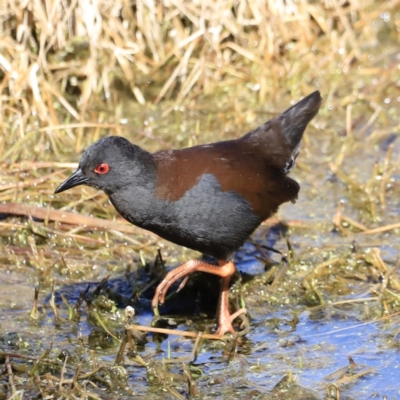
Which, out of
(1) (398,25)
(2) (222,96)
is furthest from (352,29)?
(2) (222,96)

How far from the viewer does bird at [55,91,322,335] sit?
470cm

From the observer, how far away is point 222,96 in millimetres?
7750

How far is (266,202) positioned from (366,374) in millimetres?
1353

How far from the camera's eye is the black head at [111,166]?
4.69 metres

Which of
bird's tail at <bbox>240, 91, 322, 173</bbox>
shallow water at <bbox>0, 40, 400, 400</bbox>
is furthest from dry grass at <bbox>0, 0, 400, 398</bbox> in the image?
bird's tail at <bbox>240, 91, 322, 173</bbox>

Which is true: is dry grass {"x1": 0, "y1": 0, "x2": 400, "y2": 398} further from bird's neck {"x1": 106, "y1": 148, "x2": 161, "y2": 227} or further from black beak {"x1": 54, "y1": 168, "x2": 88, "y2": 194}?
bird's neck {"x1": 106, "y1": 148, "x2": 161, "y2": 227}

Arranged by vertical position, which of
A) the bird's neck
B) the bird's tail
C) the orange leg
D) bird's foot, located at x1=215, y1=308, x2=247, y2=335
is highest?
the bird's tail

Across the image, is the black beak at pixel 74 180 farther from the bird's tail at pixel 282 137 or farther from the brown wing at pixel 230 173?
the bird's tail at pixel 282 137

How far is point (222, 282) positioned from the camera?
5223 mm

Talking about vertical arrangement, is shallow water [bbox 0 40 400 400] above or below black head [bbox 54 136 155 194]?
below

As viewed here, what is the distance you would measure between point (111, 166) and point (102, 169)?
0.18 feet

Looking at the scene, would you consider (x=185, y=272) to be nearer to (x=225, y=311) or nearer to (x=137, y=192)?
(x=225, y=311)

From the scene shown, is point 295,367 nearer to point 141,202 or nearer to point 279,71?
point 141,202

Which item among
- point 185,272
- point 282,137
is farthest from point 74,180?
point 282,137
